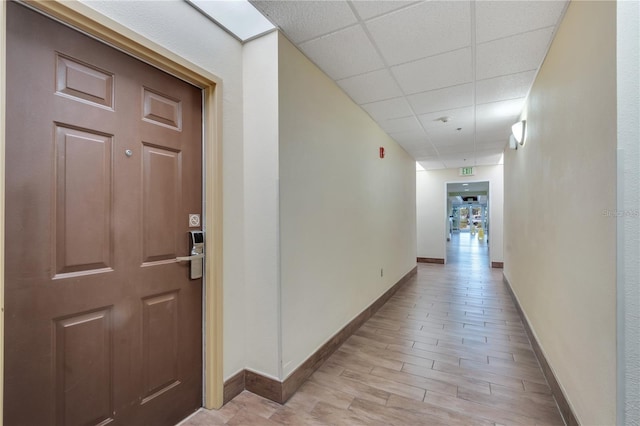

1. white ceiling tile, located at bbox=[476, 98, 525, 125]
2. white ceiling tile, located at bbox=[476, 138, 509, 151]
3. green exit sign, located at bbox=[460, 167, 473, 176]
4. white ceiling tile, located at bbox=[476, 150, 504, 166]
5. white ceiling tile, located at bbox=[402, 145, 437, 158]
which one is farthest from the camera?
green exit sign, located at bbox=[460, 167, 473, 176]

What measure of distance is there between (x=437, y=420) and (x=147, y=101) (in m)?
2.67

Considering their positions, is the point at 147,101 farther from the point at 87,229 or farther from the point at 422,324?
the point at 422,324

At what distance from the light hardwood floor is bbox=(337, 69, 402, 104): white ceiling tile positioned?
265 centimetres

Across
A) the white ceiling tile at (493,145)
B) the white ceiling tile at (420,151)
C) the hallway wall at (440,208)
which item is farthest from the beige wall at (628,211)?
the hallway wall at (440,208)

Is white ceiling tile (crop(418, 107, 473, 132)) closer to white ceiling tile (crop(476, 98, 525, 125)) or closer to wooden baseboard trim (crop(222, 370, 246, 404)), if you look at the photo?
white ceiling tile (crop(476, 98, 525, 125))

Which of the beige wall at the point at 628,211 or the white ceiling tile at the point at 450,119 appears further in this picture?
the white ceiling tile at the point at 450,119

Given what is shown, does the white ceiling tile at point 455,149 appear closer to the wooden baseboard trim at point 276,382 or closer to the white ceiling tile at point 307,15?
the white ceiling tile at point 307,15

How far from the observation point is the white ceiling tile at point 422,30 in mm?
1820

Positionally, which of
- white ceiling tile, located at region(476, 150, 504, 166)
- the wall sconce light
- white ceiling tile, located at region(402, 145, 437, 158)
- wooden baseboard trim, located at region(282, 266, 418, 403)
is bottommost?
wooden baseboard trim, located at region(282, 266, 418, 403)

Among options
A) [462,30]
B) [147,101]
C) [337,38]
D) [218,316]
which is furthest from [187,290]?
[462,30]

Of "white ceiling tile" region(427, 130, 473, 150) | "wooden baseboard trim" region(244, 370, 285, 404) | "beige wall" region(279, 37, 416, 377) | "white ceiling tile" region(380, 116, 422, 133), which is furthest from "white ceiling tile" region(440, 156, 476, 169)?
"wooden baseboard trim" region(244, 370, 285, 404)

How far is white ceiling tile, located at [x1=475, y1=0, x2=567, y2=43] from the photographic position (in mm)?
1755

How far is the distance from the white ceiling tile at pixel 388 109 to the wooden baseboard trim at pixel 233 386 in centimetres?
306

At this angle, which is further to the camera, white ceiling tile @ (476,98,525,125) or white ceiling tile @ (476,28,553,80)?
white ceiling tile @ (476,98,525,125)
